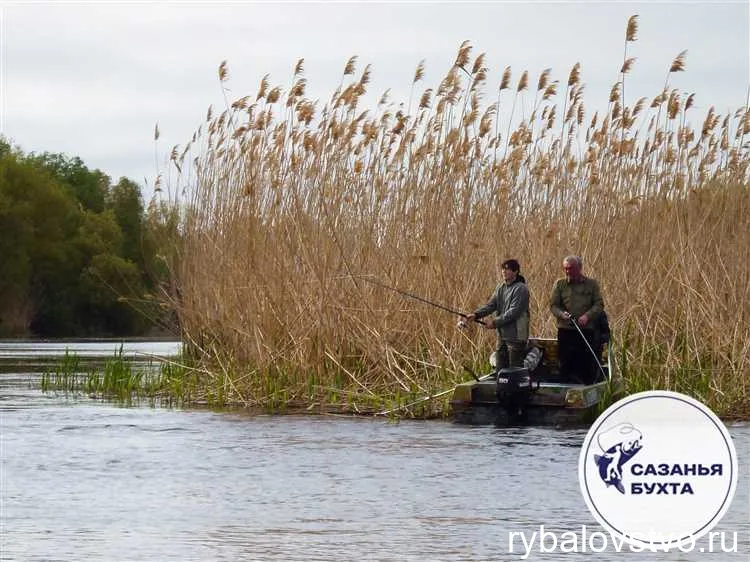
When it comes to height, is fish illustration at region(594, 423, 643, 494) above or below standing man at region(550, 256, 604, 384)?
below

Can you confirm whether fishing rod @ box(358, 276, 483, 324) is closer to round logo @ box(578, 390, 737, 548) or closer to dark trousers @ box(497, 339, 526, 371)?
dark trousers @ box(497, 339, 526, 371)

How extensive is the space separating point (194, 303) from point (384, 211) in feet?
8.49

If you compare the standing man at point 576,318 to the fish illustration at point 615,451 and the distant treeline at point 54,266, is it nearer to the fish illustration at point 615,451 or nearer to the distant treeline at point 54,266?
the fish illustration at point 615,451

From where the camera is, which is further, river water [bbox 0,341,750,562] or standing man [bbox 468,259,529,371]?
standing man [bbox 468,259,529,371]

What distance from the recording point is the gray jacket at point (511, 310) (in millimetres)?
15547

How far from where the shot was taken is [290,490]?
37.1 ft

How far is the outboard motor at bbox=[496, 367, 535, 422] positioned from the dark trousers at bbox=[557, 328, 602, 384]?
83 centimetres

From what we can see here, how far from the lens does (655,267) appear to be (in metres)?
Answer: 17.0

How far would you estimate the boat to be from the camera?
15031mm

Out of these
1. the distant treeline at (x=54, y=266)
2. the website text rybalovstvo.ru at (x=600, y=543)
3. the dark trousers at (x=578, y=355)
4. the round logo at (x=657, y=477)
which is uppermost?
the distant treeline at (x=54, y=266)

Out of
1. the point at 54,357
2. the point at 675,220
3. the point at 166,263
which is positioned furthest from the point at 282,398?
the point at 54,357

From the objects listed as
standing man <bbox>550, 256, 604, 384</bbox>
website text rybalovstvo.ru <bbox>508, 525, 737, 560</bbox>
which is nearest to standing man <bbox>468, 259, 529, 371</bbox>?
standing man <bbox>550, 256, 604, 384</bbox>

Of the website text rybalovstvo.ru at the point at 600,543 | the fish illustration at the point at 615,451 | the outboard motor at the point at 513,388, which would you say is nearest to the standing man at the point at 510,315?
the outboard motor at the point at 513,388

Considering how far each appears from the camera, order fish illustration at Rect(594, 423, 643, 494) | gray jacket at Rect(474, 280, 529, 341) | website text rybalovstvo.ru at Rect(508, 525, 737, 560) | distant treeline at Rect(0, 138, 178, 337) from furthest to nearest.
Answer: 1. distant treeline at Rect(0, 138, 178, 337)
2. gray jacket at Rect(474, 280, 529, 341)
3. fish illustration at Rect(594, 423, 643, 494)
4. website text rybalovstvo.ru at Rect(508, 525, 737, 560)
